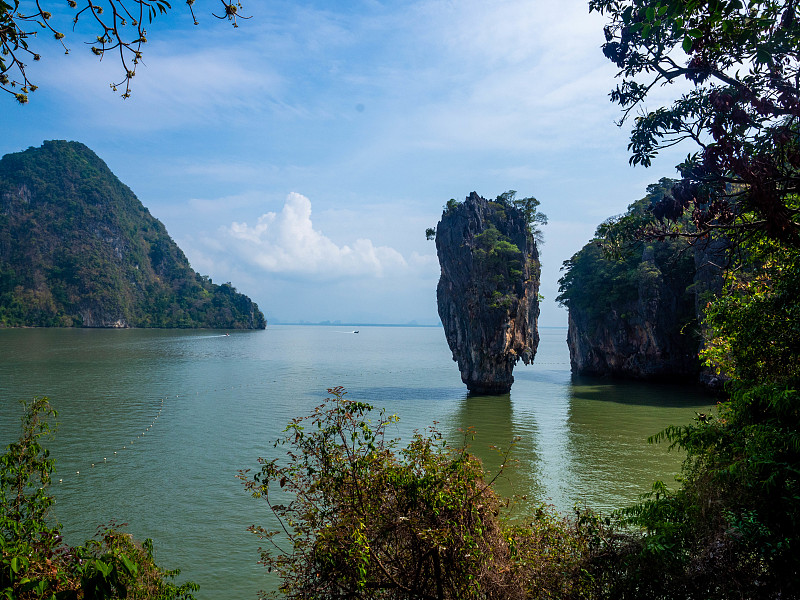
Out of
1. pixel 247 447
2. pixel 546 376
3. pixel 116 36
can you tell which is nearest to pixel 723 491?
pixel 116 36

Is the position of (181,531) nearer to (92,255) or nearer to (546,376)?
(546,376)

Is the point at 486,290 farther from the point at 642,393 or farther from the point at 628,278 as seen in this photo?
the point at 628,278

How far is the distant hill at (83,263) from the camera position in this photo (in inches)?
5576

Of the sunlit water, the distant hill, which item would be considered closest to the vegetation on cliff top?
the sunlit water

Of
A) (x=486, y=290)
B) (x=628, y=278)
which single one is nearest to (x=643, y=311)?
(x=628, y=278)

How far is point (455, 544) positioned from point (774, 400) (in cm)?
488

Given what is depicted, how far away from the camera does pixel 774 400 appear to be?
6.59 metres

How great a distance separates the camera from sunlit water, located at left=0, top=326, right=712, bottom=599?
13.7 meters

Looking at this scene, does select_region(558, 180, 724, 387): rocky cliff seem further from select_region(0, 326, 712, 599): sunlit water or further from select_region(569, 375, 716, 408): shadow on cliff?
select_region(0, 326, 712, 599): sunlit water

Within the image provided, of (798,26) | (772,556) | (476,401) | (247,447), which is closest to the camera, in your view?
(772,556)

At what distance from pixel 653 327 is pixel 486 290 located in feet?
65.9

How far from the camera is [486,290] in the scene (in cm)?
3775

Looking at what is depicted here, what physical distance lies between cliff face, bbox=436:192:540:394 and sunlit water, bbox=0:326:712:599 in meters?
3.06

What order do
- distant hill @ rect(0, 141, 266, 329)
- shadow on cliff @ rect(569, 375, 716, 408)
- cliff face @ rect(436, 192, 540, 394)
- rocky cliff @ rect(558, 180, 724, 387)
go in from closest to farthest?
shadow on cliff @ rect(569, 375, 716, 408)
cliff face @ rect(436, 192, 540, 394)
rocky cliff @ rect(558, 180, 724, 387)
distant hill @ rect(0, 141, 266, 329)
